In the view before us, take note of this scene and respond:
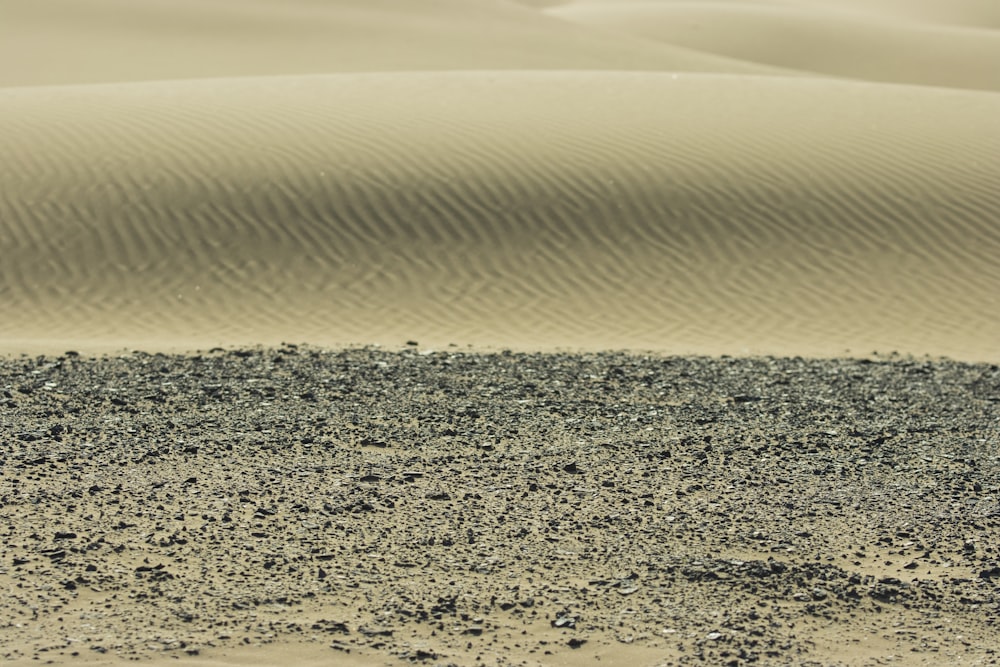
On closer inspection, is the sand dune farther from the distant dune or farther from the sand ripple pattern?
the sand ripple pattern

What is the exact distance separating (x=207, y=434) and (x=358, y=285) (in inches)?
238

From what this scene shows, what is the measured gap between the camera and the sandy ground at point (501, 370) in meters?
4.70

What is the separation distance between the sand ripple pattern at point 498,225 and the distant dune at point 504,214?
0.13 feet

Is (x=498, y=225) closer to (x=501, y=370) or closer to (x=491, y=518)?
(x=501, y=370)

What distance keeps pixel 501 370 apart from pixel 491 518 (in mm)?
3734

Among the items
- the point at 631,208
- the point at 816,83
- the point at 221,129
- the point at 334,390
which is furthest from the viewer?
the point at 816,83

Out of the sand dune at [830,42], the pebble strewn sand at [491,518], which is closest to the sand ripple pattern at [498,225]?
the pebble strewn sand at [491,518]

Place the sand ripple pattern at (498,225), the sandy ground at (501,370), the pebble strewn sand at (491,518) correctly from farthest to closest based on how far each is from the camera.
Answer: the sand ripple pattern at (498,225) < the sandy ground at (501,370) < the pebble strewn sand at (491,518)

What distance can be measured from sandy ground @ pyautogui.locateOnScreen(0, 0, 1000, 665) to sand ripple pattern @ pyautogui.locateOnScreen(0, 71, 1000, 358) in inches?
2.4

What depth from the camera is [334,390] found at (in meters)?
8.52

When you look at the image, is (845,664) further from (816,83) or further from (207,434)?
(816,83)

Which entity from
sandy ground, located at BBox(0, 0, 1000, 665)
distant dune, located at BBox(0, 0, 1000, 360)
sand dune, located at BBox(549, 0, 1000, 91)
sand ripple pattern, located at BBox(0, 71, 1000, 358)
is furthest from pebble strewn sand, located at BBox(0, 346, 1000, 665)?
sand dune, located at BBox(549, 0, 1000, 91)

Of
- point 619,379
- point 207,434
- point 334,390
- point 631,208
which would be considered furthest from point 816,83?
point 207,434

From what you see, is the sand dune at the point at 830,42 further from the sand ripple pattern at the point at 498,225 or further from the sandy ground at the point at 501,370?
the sand ripple pattern at the point at 498,225
